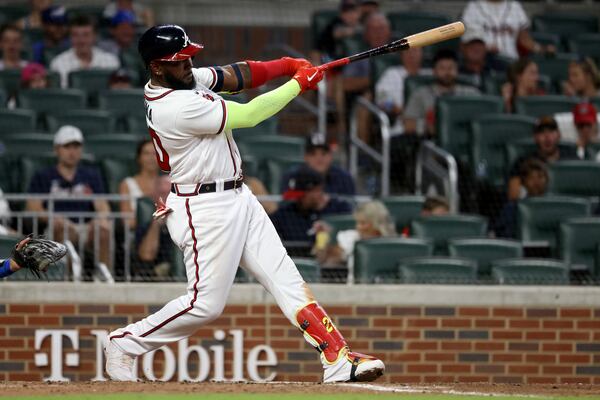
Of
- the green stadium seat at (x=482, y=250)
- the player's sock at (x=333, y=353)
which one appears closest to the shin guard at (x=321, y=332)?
the player's sock at (x=333, y=353)

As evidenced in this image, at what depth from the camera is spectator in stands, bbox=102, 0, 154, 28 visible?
43.9 feet

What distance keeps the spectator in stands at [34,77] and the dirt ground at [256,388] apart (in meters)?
5.32

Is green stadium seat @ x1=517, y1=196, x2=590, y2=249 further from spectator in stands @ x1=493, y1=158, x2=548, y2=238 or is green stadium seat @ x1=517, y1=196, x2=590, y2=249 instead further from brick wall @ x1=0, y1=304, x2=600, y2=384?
brick wall @ x1=0, y1=304, x2=600, y2=384

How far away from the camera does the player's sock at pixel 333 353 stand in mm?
6648

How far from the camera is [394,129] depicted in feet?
39.1

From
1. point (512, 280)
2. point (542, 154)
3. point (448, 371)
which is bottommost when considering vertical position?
point (448, 371)

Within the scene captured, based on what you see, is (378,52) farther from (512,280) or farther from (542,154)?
(542,154)

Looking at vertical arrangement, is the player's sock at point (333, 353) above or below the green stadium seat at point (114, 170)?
below

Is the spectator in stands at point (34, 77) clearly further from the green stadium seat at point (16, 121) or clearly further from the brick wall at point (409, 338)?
the brick wall at point (409, 338)

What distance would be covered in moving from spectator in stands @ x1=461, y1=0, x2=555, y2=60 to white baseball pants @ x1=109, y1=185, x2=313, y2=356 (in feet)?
23.5

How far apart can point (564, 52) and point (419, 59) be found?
7.46 feet

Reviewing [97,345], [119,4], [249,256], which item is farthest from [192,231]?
[119,4]

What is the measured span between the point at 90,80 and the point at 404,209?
11.6ft

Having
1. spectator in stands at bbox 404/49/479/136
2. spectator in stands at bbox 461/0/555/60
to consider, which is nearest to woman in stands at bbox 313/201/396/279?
spectator in stands at bbox 404/49/479/136
